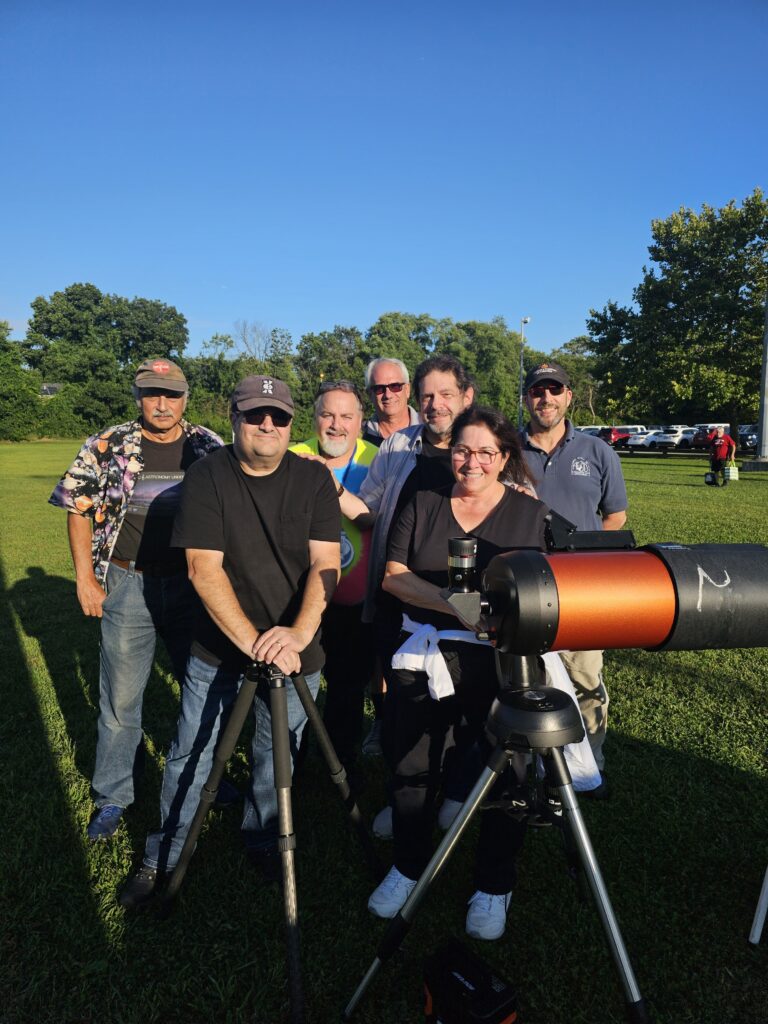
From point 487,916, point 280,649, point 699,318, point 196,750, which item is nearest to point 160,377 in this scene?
point 280,649

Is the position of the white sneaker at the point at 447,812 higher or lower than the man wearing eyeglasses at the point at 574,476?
lower

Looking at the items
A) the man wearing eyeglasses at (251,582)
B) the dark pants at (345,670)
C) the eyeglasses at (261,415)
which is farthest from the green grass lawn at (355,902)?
the eyeglasses at (261,415)

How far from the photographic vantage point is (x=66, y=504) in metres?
3.33

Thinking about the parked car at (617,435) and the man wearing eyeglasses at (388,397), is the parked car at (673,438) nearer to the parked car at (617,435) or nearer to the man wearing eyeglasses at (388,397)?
the parked car at (617,435)

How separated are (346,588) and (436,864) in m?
1.71

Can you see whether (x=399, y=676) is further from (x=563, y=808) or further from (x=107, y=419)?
(x=107, y=419)

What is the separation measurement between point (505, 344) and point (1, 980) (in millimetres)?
80546

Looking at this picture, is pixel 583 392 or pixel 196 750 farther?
pixel 583 392

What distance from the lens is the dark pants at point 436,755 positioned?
2738 millimetres

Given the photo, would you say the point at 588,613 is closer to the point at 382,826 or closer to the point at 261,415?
the point at 261,415

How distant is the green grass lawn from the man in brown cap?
0.47 meters

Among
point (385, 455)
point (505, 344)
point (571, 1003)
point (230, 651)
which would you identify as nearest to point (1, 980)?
point (230, 651)

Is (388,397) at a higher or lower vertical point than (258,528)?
higher

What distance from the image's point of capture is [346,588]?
144 inches
